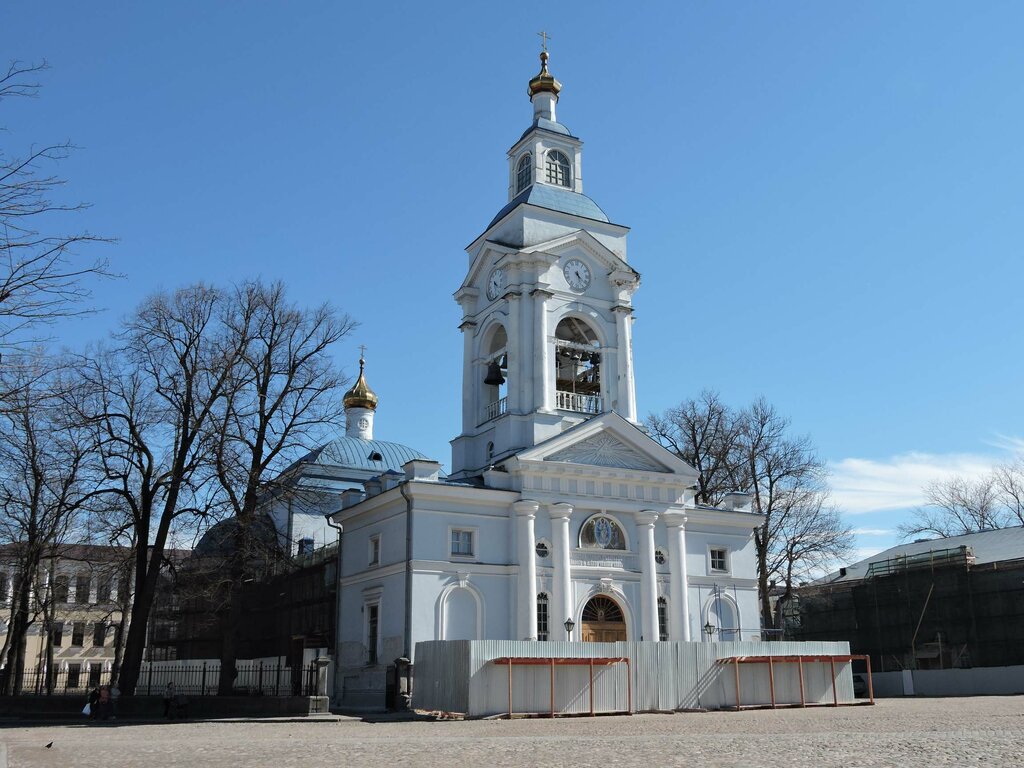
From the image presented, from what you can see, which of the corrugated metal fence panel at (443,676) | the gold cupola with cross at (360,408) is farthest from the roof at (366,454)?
the corrugated metal fence panel at (443,676)

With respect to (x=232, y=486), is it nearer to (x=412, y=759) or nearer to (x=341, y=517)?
(x=341, y=517)

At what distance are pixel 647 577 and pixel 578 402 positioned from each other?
6.88m

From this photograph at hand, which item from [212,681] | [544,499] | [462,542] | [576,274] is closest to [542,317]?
[576,274]

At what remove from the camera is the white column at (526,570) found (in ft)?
104

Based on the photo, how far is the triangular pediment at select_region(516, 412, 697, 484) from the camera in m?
33.5

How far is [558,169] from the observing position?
133ft

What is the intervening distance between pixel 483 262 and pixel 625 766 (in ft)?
89.9

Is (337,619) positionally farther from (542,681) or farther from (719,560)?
(719,560)

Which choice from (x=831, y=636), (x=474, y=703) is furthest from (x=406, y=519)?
(x=831, y=636)

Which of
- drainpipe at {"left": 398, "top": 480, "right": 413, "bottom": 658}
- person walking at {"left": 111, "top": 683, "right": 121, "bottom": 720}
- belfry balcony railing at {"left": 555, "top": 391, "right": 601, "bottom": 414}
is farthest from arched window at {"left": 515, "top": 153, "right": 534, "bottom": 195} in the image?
person walking at {"left": 111, "top": 683, "right": 121, "bottom": 720}

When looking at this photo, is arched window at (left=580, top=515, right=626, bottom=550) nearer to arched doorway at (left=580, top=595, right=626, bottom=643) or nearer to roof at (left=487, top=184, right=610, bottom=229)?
arched doorway at (left=580, top=595, right=626, bottom=643)

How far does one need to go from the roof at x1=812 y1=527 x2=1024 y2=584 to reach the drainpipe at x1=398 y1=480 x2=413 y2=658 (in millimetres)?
27036

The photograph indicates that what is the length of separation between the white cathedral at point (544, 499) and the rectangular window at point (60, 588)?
10.9 meters

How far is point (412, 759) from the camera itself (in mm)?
14758
